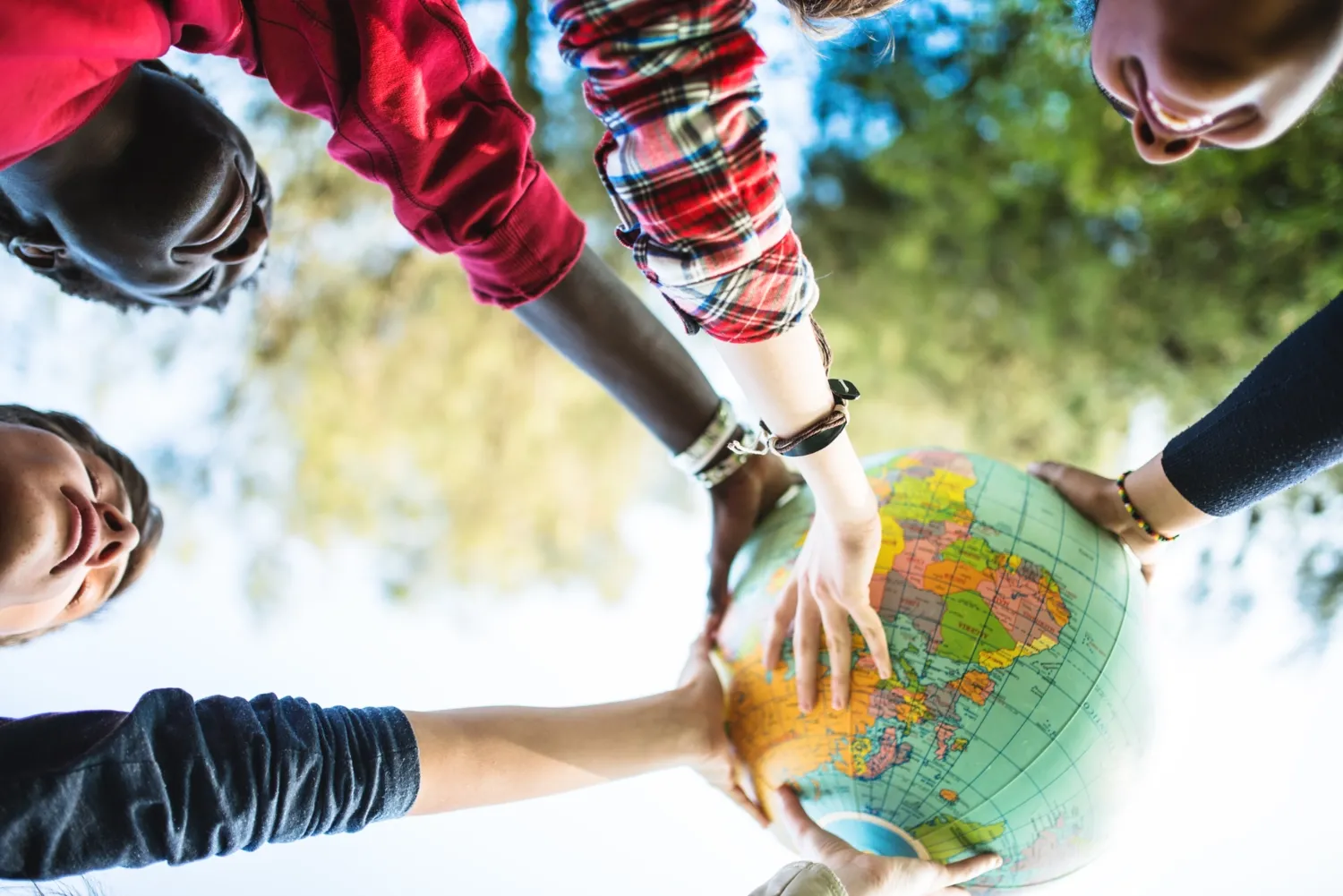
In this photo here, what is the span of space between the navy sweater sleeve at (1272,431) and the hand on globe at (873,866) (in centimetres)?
46

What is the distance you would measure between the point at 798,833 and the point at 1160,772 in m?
0.41

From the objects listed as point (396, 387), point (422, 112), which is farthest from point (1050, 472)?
point (396, 387)

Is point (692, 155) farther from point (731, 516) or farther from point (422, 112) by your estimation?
point (731, 516)

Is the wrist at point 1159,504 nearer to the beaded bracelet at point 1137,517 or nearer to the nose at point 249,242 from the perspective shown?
the beaded bracelet at point 1137,517

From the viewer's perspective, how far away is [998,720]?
2.76 feet

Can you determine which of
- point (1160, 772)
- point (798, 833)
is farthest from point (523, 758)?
point (1160, 772)

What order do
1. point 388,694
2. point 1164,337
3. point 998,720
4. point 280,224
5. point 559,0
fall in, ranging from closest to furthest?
1. point 559,0
2. point 998,720
3. point 388,694
4. point 1164,337
5. point 280,224

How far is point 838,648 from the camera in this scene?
2.86 feet

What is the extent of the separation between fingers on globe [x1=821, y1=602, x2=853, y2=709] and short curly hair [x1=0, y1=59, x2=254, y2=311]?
84 cm

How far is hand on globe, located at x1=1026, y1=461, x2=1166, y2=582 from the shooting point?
1.02 m

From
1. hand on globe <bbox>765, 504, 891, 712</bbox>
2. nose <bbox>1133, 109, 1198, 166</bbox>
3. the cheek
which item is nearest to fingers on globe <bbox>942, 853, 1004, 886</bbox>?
hand on globe <bbox>765, 504, 891, 712</bbox>

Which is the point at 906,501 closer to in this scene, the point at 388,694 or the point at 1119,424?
the point at 388,694

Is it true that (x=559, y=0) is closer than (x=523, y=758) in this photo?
Yes

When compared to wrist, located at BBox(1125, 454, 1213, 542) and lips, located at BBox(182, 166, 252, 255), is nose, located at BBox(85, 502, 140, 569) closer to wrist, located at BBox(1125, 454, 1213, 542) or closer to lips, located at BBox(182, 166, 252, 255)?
lips, located at BBox(182, 166, 252, 255)
